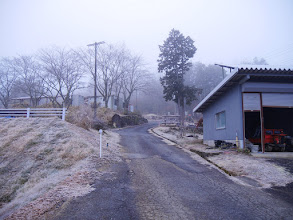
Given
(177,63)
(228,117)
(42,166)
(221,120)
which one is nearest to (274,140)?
(228,117)

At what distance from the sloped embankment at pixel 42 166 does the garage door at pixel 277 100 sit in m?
7.49

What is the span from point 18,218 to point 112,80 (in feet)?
115

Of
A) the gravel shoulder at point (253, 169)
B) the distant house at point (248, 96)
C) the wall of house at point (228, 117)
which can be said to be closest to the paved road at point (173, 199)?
the gravel shoulder at point (253, 169)

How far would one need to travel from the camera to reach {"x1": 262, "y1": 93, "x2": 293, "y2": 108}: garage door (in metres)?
10.7

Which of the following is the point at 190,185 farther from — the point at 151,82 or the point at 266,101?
the point at 151,82

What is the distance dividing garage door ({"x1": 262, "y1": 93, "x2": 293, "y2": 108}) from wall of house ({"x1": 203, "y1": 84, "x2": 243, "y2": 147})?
1.23 meters

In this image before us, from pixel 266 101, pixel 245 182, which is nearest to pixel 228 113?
pixel 266 101

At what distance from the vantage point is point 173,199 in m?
5.16

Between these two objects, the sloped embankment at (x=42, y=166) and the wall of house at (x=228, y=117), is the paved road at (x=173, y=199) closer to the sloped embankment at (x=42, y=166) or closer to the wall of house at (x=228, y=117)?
the sloped embankment at (x=42, y=166)

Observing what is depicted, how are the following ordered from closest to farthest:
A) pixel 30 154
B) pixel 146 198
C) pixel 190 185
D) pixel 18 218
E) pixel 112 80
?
pixel 18 218, pixel 146 198, pixel 190 185, pixel 30 154, pixel 112 80

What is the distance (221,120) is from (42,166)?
9.67m

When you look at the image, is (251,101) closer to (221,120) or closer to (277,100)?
(277,100)

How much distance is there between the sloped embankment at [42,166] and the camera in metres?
5.41

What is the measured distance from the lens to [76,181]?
252 inches
